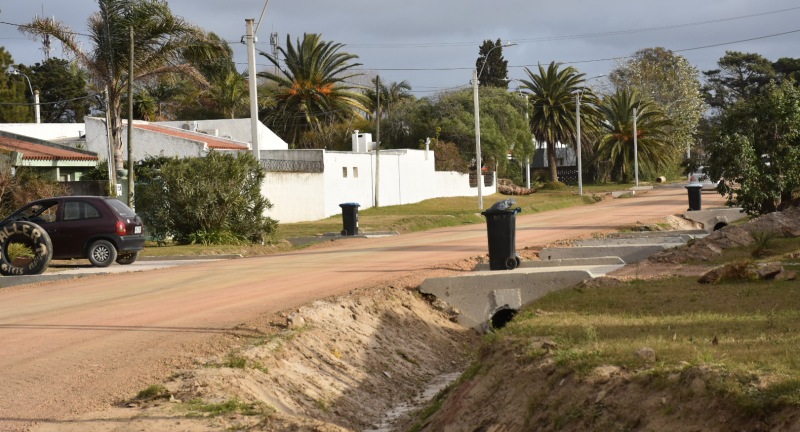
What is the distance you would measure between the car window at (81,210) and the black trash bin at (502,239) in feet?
Answer: 31.2

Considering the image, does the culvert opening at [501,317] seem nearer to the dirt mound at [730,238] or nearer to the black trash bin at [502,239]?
the black trash bin at [502,239]

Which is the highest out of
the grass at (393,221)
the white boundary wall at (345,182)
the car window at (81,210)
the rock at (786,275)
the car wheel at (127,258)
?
the white boundary wall at (345,182)

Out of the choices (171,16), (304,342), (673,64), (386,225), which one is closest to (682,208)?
(386,225)

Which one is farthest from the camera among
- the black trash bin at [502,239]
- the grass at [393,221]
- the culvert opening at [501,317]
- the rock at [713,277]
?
the grass at [393,221]

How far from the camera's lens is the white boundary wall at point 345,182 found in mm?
43000

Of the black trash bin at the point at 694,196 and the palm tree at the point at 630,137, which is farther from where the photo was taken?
the palm tree at the point at 630,137

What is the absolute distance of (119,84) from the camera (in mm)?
36250

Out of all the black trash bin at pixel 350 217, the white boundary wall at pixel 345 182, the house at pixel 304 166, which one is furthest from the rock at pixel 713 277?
the white boundary wall at pixel 345 182

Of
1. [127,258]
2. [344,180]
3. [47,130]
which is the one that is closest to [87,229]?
[127,258]

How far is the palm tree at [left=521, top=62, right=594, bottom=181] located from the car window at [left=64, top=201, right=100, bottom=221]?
60.1 m

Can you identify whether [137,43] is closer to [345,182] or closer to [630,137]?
[345,182]

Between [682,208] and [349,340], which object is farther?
[682,208]

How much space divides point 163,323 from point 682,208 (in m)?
35.6

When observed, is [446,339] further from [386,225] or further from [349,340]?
[386,225]
